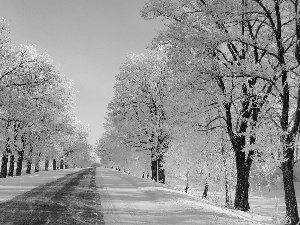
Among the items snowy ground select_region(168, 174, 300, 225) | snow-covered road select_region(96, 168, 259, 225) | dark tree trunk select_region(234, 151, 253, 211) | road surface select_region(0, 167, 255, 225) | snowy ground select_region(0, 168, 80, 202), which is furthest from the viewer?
dark tree trunk select_region(234, 151, 253, 211)

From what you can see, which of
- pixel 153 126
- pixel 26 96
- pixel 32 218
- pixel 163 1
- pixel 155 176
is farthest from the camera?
pixel 155 176

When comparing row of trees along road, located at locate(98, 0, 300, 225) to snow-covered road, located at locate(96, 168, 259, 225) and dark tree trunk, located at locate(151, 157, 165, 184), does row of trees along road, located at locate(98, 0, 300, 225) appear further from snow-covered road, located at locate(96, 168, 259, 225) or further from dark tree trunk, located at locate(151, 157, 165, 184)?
dark tree trunk, located at locate(151, 157, 165, 184)

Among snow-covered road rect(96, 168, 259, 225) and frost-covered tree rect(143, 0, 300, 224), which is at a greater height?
frost-covered tree rect(143, 0, 300, 224)

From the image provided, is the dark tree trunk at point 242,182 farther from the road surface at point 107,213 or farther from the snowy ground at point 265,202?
the road surface at point 107,213

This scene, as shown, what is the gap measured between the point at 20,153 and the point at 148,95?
59.3 feet

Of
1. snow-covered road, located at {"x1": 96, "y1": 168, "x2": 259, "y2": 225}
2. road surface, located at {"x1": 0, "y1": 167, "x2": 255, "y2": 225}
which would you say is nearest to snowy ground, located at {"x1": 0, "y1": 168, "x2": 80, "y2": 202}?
road surface, located at {"x1": 0, "y1": 167, "x2": 255, "y2": 225}

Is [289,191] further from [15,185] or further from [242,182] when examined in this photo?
[15,185]

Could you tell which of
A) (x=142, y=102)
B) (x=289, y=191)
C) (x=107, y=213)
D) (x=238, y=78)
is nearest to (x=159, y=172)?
(x=142, y=102)

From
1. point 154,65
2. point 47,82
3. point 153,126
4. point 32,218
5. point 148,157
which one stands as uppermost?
point 154,65

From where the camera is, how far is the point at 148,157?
103 feet

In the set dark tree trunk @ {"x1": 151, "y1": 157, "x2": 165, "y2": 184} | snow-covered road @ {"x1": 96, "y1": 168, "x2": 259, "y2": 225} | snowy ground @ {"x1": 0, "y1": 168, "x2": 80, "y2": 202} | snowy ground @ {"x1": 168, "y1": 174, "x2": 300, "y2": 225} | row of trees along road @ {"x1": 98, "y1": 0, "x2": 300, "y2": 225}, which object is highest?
row of trees along road @ {"x1": 98, "y1": 0, "x2": 300, "y2": 225}

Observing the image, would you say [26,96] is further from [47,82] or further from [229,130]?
[229,130]

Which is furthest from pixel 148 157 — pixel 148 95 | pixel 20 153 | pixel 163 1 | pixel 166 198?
pixel 163 1

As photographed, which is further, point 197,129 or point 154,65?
point 154,65
